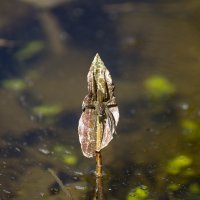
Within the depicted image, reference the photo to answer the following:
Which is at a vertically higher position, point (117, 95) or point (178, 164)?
point (117, 95)

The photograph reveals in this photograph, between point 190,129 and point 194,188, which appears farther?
point 190,129

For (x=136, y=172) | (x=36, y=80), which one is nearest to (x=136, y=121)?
(x=136, y=172)

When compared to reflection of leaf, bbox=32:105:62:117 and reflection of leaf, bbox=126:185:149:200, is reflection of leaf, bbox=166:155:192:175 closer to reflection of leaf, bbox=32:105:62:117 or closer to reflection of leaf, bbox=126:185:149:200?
reflection of leaf, bbox=126:185:149:200

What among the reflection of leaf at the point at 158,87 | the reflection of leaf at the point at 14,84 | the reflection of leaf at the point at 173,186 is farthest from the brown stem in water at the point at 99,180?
the reflection of leaf at the point at 14,84

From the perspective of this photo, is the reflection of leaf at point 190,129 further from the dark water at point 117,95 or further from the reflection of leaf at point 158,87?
the reflection of leaf at point 158,87

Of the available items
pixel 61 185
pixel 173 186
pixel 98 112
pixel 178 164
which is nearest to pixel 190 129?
pixel 178 164

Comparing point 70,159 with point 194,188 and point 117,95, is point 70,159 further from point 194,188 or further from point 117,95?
point 117,95

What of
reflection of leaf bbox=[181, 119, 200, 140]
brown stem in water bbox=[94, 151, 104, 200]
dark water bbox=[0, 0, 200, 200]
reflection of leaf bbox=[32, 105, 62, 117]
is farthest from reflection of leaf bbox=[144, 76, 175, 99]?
brown stem in water bbox=[94, 151, 104, 200]

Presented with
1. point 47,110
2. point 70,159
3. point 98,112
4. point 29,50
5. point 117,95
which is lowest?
point 98,112
